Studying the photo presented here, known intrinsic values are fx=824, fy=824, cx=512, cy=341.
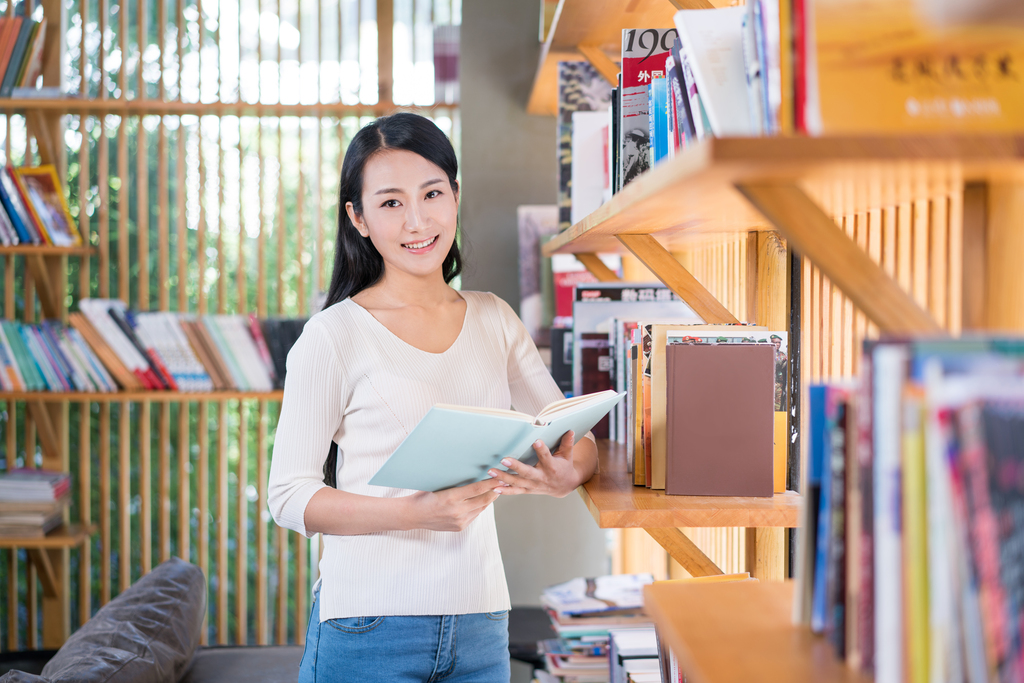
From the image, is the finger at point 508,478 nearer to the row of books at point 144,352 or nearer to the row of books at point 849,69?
the row of books at point 849,69

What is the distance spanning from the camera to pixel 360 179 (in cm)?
153

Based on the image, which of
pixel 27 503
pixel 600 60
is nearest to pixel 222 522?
pixel 27 503

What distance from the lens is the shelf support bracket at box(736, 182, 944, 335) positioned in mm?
650

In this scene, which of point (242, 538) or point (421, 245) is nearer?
point (421, 245)

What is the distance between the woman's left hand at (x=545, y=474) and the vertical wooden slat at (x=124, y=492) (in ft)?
7.57

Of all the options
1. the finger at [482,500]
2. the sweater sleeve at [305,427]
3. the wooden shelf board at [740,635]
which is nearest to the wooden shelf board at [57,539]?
the sweater sleeve at [305,427]

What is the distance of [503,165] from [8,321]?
1.83 metres

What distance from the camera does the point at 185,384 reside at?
9.41ft

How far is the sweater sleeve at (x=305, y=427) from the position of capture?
4.39ft

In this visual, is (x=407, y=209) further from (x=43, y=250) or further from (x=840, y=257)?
(x=43, y=250)

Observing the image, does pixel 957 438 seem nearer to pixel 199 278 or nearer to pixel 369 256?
pixel 369 256


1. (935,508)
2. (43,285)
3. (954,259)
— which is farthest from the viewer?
(43,285)

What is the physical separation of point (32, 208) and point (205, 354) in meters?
0.78

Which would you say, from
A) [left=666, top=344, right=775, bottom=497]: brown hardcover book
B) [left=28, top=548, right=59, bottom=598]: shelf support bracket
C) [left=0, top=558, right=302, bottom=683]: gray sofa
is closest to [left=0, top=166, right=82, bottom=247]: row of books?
[left=28, top=548, right=59, bottom=598]: shelf support bracket
